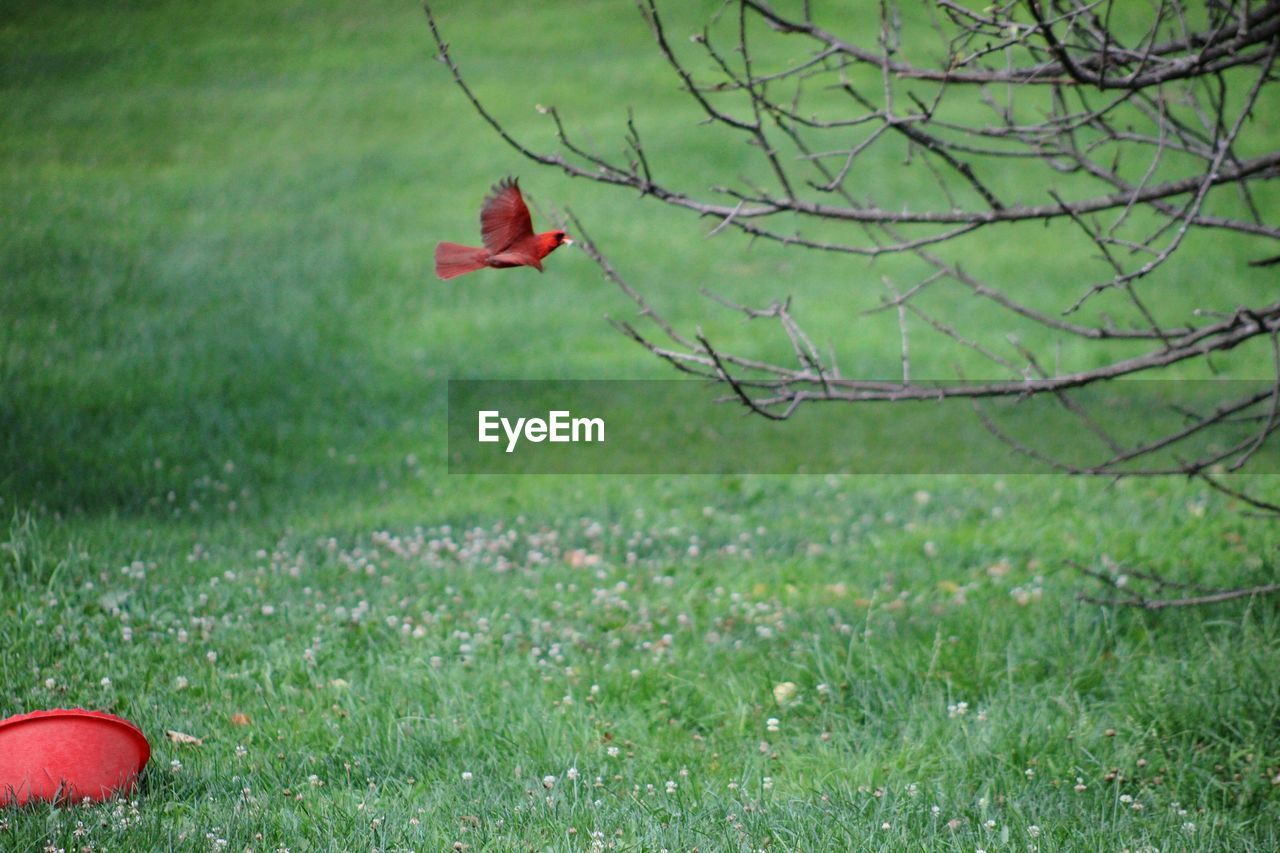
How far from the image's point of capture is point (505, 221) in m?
2.03

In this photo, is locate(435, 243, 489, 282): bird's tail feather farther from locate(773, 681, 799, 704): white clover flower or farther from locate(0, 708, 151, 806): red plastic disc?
locate(773, 681, 799, 704): white clover flower

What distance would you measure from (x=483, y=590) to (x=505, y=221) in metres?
3.54

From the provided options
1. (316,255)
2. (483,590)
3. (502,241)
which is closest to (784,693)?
(483,590)

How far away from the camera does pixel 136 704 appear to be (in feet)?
13.2

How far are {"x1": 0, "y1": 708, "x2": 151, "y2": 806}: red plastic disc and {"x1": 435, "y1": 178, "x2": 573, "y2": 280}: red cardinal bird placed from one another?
6.76 ft

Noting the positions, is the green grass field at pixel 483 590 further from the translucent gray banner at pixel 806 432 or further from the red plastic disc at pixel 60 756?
the translucent gray banner at pixel 806 432

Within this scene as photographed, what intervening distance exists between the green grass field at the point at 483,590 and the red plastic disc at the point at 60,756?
0.10 metres

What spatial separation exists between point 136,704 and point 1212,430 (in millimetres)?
8305

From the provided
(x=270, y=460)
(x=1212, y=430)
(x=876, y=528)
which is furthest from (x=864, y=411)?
(x=270, y=460)

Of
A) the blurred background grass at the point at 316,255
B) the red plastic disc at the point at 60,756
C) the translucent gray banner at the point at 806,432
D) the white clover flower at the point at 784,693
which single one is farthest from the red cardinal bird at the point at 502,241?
the translucent gray banner at the point at 806,432

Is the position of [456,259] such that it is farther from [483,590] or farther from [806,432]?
[806,432]

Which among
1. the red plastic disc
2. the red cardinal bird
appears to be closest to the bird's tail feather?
the red cardinal bird

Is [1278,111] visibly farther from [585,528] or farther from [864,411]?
[585,528]

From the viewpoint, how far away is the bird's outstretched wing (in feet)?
6.59
